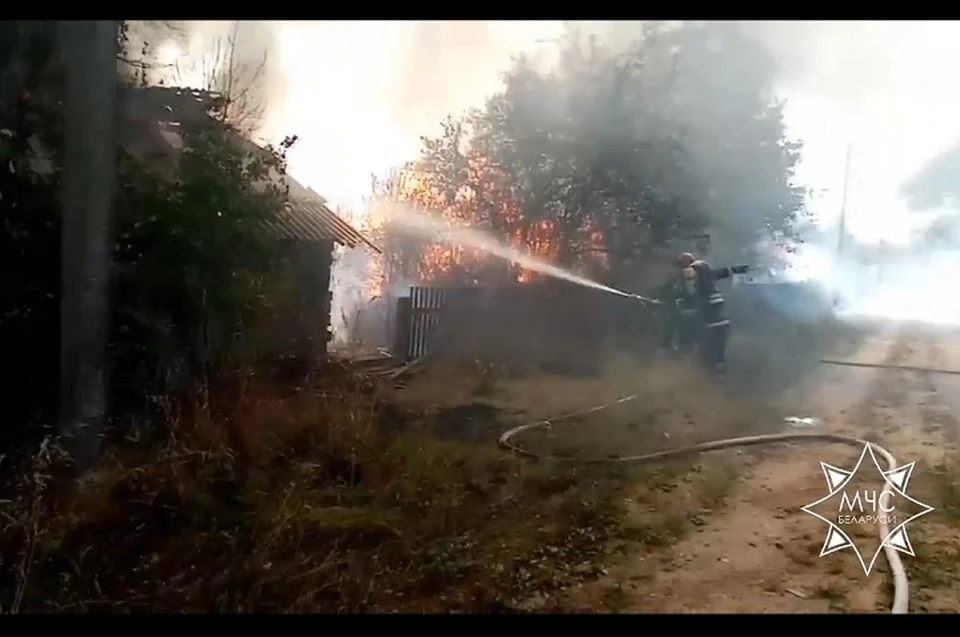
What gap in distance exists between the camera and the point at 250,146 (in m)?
1.40

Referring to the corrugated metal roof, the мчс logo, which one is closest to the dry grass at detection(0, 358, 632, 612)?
the corrugated metal roof

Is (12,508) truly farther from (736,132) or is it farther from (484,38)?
(736,132)

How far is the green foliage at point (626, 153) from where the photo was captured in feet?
4.58

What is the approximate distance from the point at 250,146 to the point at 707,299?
0.85m

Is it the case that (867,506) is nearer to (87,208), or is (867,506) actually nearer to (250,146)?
(250,146)

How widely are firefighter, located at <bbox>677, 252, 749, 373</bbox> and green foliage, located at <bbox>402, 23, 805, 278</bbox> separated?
4cm

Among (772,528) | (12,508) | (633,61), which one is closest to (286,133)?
(633,61)

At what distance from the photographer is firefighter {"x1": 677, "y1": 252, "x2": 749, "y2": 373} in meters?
A: 1.42

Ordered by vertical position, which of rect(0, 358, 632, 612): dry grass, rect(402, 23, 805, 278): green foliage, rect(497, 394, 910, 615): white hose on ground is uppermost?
rect(402, 23, 805, 278): green foliage

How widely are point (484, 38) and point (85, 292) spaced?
0.82m

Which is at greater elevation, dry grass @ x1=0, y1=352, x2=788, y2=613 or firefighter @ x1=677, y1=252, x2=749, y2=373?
firefighter @ x1=677, y1=252, x2=749, y2=373

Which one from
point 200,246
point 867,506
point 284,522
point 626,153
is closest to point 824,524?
point 867,506

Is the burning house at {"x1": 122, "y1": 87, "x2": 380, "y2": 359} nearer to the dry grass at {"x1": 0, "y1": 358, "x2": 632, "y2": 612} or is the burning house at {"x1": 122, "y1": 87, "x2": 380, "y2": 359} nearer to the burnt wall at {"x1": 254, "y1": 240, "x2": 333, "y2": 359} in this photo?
the burnt wall at {"x1": 254, "y1": 240, "x2": 333, "y2": 359}

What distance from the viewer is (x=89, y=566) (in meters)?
1.33
